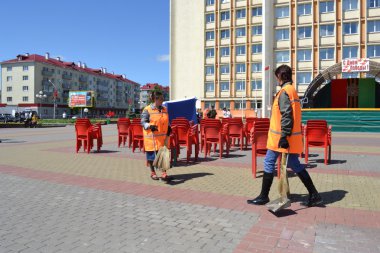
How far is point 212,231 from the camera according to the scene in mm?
4148

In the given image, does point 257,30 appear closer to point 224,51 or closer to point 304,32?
point 224,51

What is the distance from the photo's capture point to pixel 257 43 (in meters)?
52.7

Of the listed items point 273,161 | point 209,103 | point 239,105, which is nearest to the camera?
point 273,161

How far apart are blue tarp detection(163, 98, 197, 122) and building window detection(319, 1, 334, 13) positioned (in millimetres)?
39545

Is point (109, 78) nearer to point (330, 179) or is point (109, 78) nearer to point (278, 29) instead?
point (278, 29)

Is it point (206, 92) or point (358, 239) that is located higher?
point (206, 92)

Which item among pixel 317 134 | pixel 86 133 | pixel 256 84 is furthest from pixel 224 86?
pixel 317 134

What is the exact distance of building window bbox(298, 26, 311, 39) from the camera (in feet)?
159

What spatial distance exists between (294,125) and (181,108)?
9833 millimetres

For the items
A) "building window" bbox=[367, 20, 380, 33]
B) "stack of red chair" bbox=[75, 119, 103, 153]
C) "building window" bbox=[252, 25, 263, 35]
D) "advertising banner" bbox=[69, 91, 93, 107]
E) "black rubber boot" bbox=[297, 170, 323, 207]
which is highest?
"building window" bbox=[252, 25, 263, 35]

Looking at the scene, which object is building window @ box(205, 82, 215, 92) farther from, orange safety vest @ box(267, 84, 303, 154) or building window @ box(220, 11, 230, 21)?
orange safety vest @ box(267, 84, 303, 154)

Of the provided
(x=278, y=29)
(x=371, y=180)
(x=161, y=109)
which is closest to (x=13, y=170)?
(x=161, y=109)

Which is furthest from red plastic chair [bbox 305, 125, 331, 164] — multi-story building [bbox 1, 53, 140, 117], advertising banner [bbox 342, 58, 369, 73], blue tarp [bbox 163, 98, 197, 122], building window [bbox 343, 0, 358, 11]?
multi-story building [bbox 1, 53, 140, 117]

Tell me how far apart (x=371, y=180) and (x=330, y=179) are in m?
0.79
